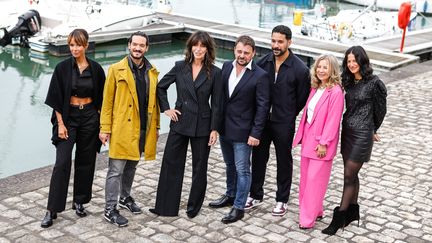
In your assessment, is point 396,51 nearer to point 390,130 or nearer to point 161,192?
point 390,130

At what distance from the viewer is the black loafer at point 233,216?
5367mm

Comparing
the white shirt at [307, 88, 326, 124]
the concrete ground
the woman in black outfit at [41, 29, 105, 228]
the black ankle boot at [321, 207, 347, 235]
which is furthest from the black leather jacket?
the woman in black outfit at [41, 29, 105, 228]

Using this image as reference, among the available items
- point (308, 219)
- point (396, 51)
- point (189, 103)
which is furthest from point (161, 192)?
point (396, 51)

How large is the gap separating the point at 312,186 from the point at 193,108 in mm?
1160

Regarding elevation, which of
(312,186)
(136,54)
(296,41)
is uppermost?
(136,54)

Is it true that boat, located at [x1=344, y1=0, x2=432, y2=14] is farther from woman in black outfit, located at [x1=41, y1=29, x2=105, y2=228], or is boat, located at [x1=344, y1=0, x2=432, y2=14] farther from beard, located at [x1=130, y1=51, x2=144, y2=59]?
woman in black outfit, located at [x1=41, y1=29, x2=105, y2=228]

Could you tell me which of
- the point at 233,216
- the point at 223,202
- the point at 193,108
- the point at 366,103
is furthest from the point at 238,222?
the point at 366,103

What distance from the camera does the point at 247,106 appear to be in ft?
17.0

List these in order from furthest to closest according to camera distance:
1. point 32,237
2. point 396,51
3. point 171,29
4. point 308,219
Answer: point 171,29 → point 396,51 → point 308,219 → point 32,237

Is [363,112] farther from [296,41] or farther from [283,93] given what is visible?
[296,41]

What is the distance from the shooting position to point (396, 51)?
15438mm

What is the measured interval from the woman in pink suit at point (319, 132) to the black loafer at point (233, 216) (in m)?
0.52

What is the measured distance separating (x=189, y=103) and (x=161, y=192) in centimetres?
82

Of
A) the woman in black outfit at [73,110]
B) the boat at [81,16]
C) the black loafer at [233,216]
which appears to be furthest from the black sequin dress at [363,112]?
the boat at [81,16]
